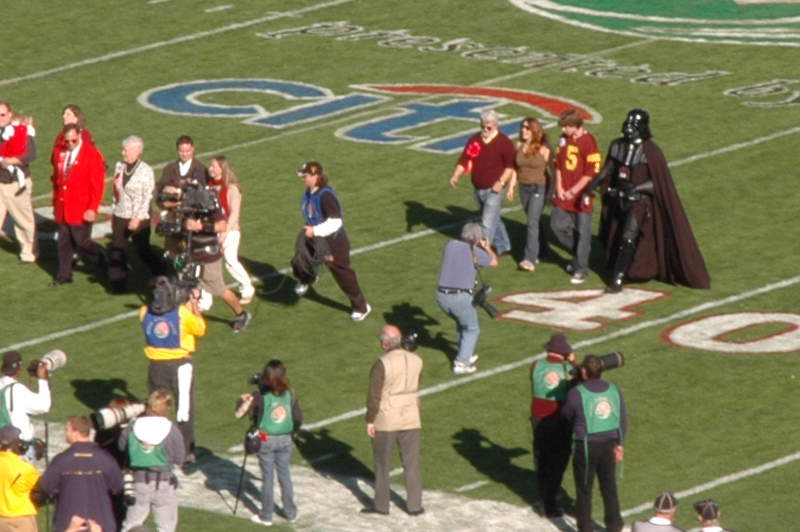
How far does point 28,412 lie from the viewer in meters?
17.4

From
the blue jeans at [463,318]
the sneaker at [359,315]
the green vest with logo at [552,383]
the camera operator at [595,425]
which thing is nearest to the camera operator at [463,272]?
the blue jeans at [463,318]

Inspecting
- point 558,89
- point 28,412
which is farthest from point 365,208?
point 28,412

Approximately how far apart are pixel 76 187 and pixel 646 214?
6244 mm

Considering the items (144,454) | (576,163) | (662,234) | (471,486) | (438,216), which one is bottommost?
(471,486)

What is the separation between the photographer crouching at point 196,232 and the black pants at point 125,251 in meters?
1.33

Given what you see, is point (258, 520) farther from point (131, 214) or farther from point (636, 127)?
point (636, 127)

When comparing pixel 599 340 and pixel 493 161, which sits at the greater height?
pixel 493 161

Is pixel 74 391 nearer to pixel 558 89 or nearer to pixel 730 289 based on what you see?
pixel 730 289

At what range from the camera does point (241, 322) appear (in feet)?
75.3

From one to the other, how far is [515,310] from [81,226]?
493 cm

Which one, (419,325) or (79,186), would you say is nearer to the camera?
(419,325)

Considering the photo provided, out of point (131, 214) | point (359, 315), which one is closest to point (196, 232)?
point (131, 214)

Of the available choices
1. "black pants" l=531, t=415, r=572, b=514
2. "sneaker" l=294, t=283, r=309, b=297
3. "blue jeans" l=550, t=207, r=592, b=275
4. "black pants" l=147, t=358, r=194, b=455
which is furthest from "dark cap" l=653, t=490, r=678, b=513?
"blue jeans" l=550, t=207, r=592, b=275

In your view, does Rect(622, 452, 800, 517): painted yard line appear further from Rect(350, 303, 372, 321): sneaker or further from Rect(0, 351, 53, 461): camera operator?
Rect(350, 303, 372, 321): sneaker
